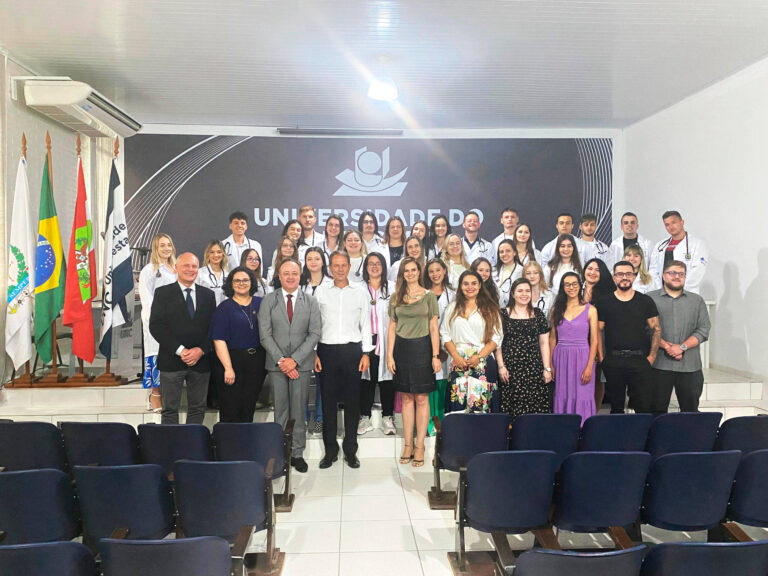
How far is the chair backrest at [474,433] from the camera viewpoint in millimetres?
3539

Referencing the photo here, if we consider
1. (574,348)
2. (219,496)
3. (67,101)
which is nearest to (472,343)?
(574,348)

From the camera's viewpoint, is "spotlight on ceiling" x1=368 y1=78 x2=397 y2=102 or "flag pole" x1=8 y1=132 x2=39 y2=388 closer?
"flag pole" x1=8 y1=132 x2=39 y2=388

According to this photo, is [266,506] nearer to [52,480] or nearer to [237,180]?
[52,480]

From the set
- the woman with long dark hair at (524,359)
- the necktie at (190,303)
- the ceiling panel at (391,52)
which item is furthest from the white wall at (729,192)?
the necktie at (190,303)

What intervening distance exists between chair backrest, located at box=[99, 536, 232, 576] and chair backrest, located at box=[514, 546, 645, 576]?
3.55ft

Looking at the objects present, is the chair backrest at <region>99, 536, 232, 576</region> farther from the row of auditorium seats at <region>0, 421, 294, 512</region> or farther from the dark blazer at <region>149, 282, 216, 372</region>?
the dark blazer at <region>149, 282, 216, 372</region>

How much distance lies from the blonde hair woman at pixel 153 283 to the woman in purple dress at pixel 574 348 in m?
3.35

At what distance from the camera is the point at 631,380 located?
4402mm

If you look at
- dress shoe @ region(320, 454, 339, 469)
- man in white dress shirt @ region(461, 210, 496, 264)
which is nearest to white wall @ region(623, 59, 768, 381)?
man in white dress shirt @ region(461, 210, 496, 264)

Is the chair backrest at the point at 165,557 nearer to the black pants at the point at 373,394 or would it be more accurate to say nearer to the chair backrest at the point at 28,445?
the chair backrest at the point at 28,445

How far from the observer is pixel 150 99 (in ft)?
24.2

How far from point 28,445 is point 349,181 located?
6388 millimetres

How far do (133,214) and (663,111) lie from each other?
789 centimetres

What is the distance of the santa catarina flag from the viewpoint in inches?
211
